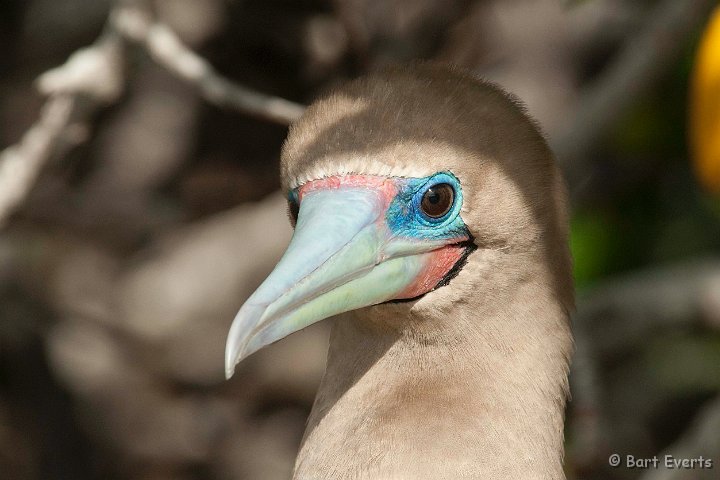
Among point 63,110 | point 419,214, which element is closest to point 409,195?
point 419,214

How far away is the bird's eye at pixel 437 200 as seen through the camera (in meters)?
2.42

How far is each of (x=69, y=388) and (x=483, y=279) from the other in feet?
11.2

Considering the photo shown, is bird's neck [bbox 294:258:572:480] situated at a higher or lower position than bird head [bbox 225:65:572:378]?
lower

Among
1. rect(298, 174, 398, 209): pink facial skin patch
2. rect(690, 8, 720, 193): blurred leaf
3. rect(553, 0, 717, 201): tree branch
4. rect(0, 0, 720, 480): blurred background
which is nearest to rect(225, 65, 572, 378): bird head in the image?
rect(298, 174, 398, 209): pink facial skin patch

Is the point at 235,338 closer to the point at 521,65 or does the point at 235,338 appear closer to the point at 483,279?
the point at 483,279

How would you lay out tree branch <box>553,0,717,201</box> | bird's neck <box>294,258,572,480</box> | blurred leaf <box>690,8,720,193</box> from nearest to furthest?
1. bird's neck <box>294,258,572,480</box>
2. blurred leaf <box>690,8,720,193</box>
3. tree branch <box>553,0,717,201</box>

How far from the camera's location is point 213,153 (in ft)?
17.9

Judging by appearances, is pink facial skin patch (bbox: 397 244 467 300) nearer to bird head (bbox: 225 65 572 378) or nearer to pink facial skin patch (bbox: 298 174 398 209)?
bird head (bbox: 225 65 572 378)

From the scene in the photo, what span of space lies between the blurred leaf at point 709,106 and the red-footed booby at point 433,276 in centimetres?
58

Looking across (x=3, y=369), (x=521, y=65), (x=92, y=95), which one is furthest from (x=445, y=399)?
(x=3, y=369)

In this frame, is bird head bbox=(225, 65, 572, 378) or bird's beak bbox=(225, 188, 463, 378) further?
bird head bbox=(225, 65, 572, 378)

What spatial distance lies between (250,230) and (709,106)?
2.02m

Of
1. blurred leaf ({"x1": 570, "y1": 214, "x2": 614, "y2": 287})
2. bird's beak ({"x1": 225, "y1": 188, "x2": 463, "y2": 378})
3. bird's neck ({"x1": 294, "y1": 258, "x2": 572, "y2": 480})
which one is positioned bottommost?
bird's neck ({"x1": 294, "y1": 258, "x2": 572, "y2": 480})

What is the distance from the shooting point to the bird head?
234cm
